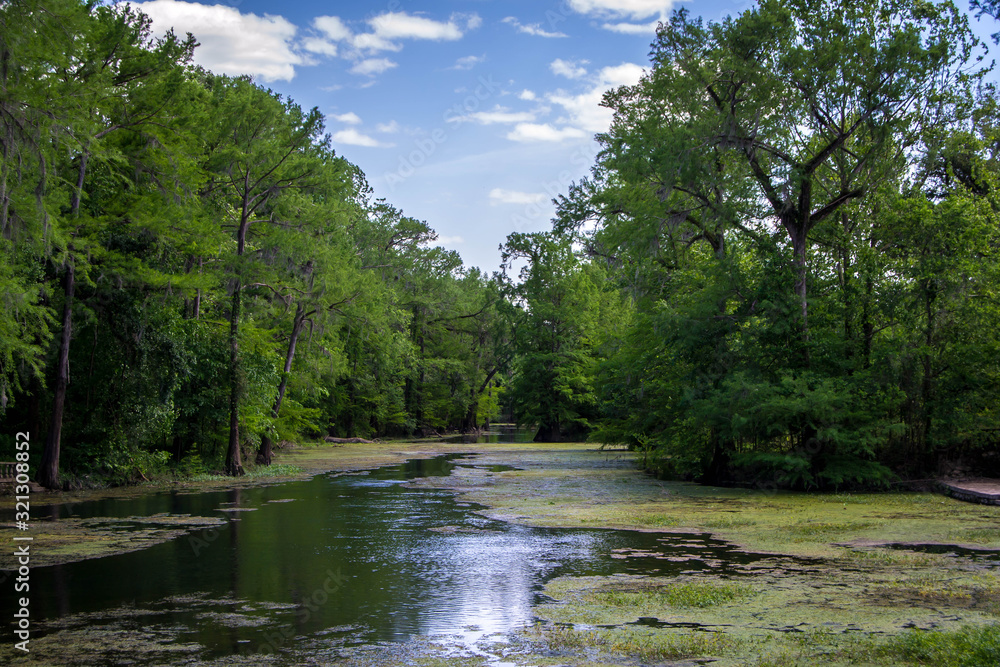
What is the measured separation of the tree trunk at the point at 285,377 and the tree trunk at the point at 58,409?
8.80 m

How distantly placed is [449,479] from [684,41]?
44.3 ft

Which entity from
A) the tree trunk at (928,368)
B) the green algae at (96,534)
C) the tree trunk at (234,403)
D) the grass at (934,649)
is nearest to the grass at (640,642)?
the grass at (934,649)

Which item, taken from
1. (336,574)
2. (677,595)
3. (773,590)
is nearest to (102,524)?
(336,574)

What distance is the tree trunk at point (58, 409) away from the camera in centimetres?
1825

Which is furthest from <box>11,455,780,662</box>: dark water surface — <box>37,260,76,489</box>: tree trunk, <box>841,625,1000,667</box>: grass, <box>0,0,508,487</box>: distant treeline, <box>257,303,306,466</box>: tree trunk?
<box>257,303,306,466</box>: tree trunk

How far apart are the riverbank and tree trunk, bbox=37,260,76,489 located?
1.07m

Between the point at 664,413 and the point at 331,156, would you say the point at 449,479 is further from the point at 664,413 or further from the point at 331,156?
the point at 331,156

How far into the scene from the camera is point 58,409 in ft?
59.9

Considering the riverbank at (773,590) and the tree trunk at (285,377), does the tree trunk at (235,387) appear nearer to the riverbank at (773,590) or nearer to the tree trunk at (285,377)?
the tree trunk at (285,377)

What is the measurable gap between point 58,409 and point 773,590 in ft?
53.1

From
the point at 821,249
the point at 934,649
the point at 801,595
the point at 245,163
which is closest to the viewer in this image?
the point at 934,649

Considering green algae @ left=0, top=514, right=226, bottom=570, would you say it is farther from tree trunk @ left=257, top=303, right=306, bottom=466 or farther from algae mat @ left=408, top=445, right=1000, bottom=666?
tree trunk @ left=257, top=303, right=306, bottom=466

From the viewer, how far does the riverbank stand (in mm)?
6312

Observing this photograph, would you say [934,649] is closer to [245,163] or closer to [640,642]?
[640,642]
